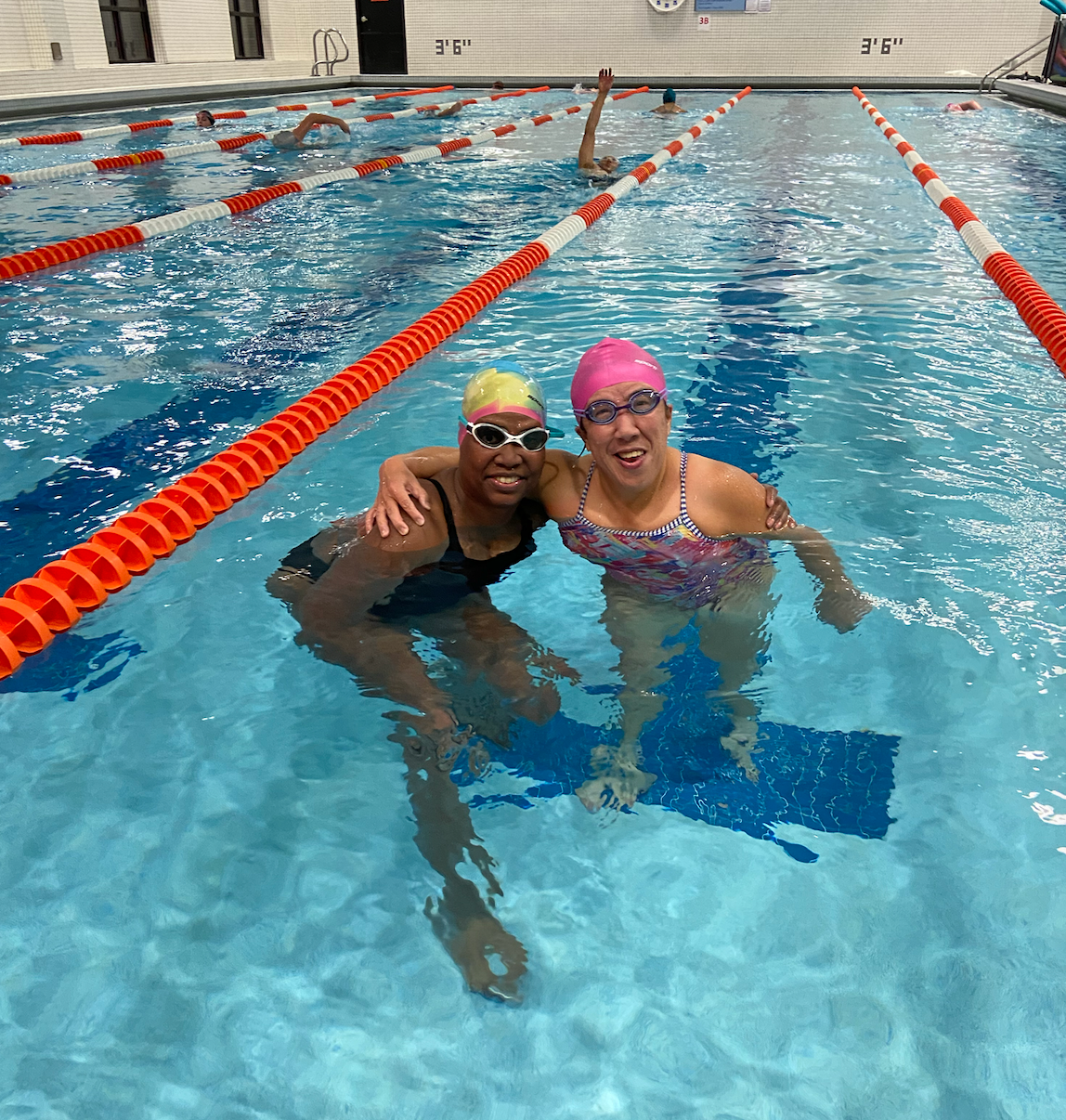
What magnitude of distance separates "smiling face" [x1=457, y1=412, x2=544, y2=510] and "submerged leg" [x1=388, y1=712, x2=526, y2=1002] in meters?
0.61

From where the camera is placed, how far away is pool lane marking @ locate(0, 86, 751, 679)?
307 centimetres

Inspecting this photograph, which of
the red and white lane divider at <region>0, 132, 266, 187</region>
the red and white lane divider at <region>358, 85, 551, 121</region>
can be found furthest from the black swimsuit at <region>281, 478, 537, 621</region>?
the red and white lane divider at <region>358, 85, 551, 121</region>

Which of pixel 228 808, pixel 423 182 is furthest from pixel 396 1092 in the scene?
pixel 423 182

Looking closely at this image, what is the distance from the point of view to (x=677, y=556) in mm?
2766

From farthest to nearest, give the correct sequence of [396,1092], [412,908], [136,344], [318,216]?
[318,216]
[136,344]
[412,908]
[396,1092]

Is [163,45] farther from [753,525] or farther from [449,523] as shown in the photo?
[753,525]

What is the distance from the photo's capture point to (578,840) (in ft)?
7.54

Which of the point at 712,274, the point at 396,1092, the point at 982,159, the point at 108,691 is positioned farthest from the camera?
the point at 982,159

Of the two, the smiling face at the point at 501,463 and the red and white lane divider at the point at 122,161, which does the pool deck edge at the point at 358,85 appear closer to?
the red and white lane divider at the point at 122,161

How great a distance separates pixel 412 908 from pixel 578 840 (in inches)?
16.5

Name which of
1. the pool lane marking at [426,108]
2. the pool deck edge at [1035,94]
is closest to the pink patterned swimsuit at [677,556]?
the pool lane marking at [426,108]

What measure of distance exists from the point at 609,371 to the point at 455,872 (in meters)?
1.26

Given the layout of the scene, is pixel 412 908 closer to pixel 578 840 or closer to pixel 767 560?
pixel 578 840

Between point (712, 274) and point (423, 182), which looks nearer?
point (712, 274)
